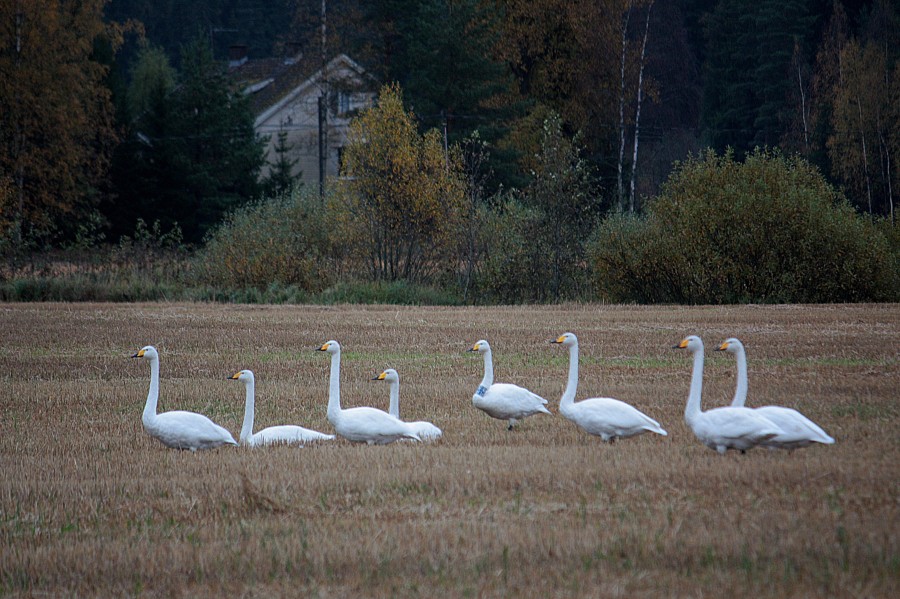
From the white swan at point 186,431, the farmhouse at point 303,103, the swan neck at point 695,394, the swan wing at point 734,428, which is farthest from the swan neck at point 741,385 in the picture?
the farmhouse at point 303,103

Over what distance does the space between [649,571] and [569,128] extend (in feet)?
157

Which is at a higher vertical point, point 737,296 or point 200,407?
point 737,296

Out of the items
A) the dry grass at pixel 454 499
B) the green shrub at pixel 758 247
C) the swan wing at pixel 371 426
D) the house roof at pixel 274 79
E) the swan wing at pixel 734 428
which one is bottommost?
the dry grass at pixel 454 499

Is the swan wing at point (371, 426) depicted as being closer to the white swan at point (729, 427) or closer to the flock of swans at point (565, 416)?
the flock of swans at point (565, 416)

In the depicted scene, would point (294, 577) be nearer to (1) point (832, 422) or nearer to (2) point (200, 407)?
(1) point (832, 422)

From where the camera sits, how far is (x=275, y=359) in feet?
57.6

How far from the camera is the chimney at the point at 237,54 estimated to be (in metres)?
77.3

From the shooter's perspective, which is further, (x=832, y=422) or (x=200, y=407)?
(x=200, y=407)

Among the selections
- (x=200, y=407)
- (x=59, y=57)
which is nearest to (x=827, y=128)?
(x=59, y=57)

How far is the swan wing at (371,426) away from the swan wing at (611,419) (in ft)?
5.12

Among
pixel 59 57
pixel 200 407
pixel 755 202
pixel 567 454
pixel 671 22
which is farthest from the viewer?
pixel 671 22

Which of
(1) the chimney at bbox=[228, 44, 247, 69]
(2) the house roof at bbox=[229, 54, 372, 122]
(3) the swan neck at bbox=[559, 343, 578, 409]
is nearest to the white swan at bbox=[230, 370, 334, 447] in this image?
(3) the swan neck at bbox=[559, 343, 578, 409]

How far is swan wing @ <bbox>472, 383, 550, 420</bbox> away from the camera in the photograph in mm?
10586

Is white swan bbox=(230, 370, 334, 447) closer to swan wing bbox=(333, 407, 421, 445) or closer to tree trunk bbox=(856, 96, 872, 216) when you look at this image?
swan wing bbox=(333, 407, 421, 445)
